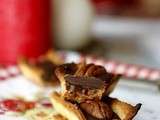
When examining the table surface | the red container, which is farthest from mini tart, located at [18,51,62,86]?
the red container

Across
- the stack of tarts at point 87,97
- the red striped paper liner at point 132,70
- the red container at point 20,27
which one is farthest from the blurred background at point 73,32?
the stack of tarts at point 87,97

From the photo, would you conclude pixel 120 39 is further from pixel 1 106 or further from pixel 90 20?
pixel 1 106

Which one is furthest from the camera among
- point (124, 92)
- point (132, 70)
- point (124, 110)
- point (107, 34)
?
point (107, 34)

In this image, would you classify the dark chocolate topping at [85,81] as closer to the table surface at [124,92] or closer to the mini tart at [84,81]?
the mini tart at [84,81]

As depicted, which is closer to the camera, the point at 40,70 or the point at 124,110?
the point at 124,110

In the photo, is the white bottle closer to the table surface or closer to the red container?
the red container

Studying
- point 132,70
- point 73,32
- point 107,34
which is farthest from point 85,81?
point 107,34

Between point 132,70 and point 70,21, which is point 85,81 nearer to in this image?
point 132,70
